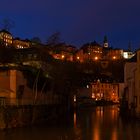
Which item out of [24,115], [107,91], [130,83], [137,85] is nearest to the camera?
[24,115]

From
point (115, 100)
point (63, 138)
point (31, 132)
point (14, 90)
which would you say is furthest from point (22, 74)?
point (115, 100)

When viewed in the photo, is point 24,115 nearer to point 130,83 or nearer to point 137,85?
point 137,85

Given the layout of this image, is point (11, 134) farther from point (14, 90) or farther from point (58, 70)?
point (58, 70)

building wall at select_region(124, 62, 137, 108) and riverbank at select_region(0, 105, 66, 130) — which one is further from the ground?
building wall at select_region(124, 62, 137, 108)

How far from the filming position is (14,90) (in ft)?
164

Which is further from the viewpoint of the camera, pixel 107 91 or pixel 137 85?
pixel 107 91

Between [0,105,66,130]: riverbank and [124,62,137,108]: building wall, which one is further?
[124,62,137,108]: building wall

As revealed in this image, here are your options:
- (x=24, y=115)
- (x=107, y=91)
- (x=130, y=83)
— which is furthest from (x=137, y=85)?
(x=107, y=91)

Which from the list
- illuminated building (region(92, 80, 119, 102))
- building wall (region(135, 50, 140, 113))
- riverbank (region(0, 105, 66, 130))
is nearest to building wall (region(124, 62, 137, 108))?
building wall (region(135, 50, 140, 113))

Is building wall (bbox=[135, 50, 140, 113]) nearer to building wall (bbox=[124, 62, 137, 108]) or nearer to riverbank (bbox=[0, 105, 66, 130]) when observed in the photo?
building wall (bbox=[124, 62, 137, 108])

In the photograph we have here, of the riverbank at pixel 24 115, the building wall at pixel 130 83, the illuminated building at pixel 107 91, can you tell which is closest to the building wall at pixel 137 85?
the building wall at pixel 130 83

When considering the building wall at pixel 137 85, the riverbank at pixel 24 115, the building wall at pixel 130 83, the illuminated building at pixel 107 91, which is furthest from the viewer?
the illuminated building at pixel 107 91

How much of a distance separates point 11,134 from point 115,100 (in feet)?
442

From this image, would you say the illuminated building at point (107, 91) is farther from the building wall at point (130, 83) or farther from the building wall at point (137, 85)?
the building wall at point (137, 85)
